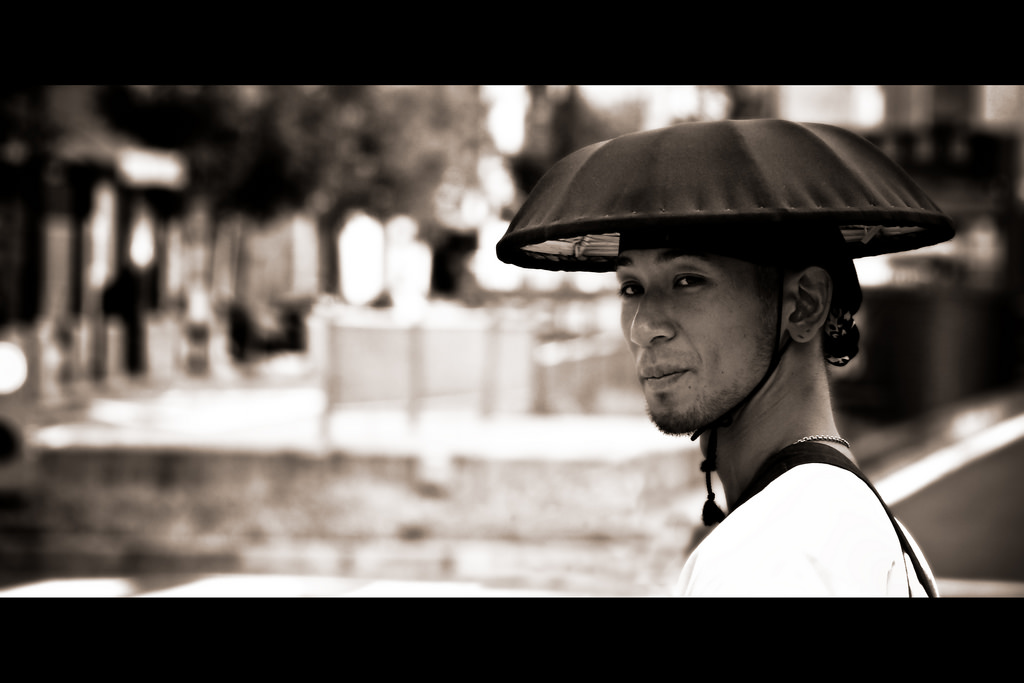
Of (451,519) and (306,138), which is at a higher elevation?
(306,138)

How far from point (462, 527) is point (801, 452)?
8.13 metres

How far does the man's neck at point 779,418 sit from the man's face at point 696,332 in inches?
1.5

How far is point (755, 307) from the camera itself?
168cm

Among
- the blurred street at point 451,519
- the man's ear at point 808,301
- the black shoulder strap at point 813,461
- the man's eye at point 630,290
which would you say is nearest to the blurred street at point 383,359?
the blurred street at point 451,519

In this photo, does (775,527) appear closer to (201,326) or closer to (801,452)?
(801,452)

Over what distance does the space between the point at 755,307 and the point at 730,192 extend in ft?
1.01

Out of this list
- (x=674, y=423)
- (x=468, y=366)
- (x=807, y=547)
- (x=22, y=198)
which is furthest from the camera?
(x=22, y=198)

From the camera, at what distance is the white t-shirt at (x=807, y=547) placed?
133cm

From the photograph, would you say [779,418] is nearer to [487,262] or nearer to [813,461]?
[813,461]

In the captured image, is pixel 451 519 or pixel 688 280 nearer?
pixel 688 280

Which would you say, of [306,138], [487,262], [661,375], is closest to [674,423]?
[661,375]

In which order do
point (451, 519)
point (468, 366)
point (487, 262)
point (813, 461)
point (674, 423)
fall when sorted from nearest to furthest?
point (813, 461) < point (674, 423) < point (451, 519) < point (468, 366) < point (487, 262)

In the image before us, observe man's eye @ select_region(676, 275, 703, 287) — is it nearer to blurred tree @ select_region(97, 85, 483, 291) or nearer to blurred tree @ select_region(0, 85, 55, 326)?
blurred tree @ select_region(0, 85, 55, 326)
